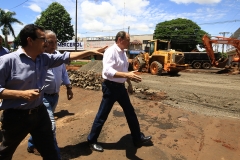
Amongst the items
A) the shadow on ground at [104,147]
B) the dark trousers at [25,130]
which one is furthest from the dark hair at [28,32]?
the shadow on ground at [104,147]

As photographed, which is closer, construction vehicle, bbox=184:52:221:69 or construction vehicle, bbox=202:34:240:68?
construction vehicle, bbox=202:34:240:68

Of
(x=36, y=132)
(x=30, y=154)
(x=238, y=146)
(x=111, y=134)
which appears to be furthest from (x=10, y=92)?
(x=238, y=146)

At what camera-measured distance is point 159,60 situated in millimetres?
15258

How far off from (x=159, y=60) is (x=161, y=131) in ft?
37.9

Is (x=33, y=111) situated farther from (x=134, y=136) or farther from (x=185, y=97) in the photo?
(x=185, y=97)

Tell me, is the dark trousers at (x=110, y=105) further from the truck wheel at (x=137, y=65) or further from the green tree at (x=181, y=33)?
the green tree at (x=181, y=33)

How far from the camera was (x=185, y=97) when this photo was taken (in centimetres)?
729

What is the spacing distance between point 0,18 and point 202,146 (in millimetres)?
45903

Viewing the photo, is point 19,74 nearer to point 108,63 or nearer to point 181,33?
point 108,63

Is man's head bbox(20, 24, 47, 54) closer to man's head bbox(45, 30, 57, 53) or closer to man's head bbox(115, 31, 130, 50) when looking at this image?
man's head bbox(45, 30, 57, 53)

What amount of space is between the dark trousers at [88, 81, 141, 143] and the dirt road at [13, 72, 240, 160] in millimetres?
326

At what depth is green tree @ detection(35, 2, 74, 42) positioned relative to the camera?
32.8 meters

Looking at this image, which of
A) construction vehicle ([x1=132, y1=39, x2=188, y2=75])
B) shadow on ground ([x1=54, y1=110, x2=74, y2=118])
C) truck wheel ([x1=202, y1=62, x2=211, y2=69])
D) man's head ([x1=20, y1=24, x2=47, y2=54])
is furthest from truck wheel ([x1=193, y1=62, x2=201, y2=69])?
man's head ([x1=20, y1=24, x2=47, y2=54])

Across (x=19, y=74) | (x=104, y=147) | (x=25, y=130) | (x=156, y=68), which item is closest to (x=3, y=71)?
(x=19, y=74)
